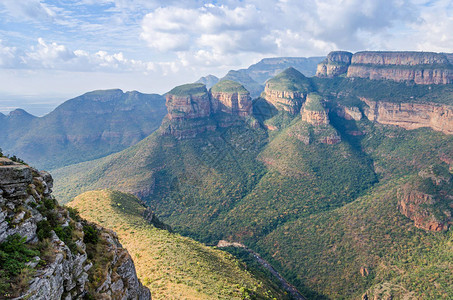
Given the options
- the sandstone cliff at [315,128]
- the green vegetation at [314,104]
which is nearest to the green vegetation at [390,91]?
the green vegetation at [314,104]

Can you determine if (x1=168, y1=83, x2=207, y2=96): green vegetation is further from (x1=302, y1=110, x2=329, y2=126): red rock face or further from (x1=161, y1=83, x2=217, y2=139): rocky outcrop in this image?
(x1=302, y1=110, x2=329, y2=126): red rock face

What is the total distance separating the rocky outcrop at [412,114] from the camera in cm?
11181

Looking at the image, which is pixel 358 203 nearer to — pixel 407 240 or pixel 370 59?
pixel 407 240

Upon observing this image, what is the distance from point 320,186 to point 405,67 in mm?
100894

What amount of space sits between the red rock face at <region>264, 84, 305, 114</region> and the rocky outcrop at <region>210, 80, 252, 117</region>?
1846 cm

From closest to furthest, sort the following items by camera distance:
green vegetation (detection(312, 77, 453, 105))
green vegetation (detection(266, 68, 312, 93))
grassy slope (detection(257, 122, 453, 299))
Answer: grassy slope (detection(257, 122, 453, 299))
green vegetation (detection(312, 77, 453, 105))
green vegetation (detection(266, 68, 312, 93))

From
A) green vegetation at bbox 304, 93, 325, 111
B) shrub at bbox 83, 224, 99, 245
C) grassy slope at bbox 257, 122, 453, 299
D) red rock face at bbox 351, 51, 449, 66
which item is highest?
red rock face at bbox 351, 51, 449, 66

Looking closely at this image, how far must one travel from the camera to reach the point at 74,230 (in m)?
23.4

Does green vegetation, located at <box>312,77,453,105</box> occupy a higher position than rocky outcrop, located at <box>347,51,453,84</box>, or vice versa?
rocky outcrop, located at <box>347,51,453,84</box>

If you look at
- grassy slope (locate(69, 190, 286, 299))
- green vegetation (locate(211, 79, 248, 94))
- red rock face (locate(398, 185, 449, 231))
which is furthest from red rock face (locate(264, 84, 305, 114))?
grassy slope (locate(69, 190, 286, 299))

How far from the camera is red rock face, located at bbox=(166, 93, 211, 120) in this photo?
157500mm

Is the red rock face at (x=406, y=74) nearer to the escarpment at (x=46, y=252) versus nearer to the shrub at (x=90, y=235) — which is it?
the escarpment at (x=46, y=252)

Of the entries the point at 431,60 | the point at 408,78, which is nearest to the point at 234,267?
the point at 408,78

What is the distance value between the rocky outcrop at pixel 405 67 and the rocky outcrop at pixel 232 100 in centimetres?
8315
